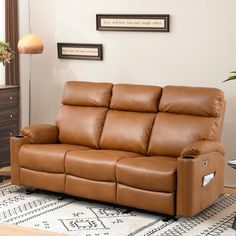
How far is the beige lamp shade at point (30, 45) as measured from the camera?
618cm

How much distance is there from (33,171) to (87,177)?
624 millimetres

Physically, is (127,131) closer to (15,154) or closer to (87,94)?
(87,94)

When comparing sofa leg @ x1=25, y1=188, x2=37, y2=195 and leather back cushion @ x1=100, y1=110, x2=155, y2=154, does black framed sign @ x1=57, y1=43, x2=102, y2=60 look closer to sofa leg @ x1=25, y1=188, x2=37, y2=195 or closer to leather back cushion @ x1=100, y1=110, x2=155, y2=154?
leather back cushion @ x1=100, y1=110, x2=155, y2=154

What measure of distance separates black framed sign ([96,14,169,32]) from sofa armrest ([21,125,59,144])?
126 cm

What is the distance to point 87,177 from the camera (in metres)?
5.15

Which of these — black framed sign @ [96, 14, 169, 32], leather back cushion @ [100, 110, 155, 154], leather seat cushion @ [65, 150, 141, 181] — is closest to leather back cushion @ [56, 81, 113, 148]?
leather back cushion @ [100, 110, 155, 154]

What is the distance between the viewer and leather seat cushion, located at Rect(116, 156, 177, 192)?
4.69m

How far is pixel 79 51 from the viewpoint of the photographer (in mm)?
6512

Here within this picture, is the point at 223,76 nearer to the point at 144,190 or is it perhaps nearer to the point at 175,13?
the point at 175,13

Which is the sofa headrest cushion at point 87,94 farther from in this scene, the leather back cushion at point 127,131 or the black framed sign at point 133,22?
the black framed sign at point 133,22

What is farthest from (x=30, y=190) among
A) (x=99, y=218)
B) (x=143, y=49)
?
(x=143, y=49)

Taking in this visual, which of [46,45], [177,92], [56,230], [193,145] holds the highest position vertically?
[46,45]

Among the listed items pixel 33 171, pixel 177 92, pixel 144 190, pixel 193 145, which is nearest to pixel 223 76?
pixel 177 92

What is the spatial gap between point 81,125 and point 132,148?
617 millimetres
